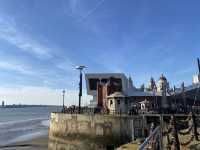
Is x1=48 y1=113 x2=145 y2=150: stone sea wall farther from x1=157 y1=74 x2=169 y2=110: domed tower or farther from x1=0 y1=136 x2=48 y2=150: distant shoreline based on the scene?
x1=157 y1=74 x2=169 y2=110: domed tower

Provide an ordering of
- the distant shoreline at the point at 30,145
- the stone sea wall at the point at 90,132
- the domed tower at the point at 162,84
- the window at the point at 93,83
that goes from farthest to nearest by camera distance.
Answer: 1. the window at the point at 93,83
2. the domed tower at the point at 162,84
3. the distant shoreline at the point at 30,145
4. the stone sea wall at the point at 90,132

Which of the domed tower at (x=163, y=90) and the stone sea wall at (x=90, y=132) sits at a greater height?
the domed tower at (x=163, y=90)

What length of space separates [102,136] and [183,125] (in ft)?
31.1

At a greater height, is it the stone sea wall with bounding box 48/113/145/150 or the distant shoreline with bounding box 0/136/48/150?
the stone sea wall with bounding box 48/113/145/150

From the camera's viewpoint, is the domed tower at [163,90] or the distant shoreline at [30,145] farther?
the domed tower at [163,90]

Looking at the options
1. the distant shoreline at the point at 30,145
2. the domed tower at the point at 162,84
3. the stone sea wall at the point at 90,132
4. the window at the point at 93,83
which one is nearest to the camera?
the stone sea wall at the point at 90,132

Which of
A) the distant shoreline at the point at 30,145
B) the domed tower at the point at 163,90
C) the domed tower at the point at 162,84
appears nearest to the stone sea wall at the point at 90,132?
the distant shoreline at the point at 30,145

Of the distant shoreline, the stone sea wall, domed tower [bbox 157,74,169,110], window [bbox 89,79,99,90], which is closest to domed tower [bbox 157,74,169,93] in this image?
domed tower [bbox 157,74,169,110]

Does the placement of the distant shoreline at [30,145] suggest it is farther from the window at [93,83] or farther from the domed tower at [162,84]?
the domed tower at [162,84]

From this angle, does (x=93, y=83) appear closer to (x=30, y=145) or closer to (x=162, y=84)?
(x=162, y=84)

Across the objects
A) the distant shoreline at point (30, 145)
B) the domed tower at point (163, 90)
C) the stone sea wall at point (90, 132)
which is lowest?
the distant shoreline at point (30, 145)

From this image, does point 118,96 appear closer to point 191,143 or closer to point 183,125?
point 183,125

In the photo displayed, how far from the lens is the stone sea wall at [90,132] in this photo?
1212 inches

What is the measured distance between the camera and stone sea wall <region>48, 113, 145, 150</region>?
30.8 metres
